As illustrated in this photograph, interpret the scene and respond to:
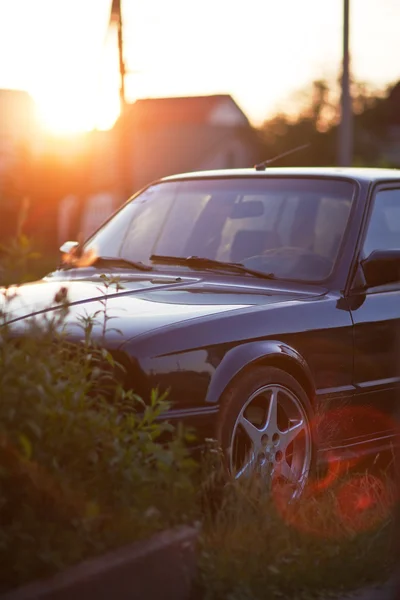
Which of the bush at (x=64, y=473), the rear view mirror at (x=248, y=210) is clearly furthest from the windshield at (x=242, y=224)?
the bush at (x=64, y=473)

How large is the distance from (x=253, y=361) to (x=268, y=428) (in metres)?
0.34

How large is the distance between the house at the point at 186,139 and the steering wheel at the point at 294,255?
192ft

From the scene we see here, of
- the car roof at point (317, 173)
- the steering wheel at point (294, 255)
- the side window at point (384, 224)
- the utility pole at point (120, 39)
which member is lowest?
the steering wheel at point (294, 255)

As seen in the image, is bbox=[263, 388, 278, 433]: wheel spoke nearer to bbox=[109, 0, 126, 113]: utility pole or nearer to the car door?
the car door

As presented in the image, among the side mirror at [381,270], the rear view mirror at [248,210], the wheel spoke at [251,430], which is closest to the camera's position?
the wheel spoke at [251,430]

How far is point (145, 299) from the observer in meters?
6.39

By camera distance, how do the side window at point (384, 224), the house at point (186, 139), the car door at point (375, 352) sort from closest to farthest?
1. the car door at point (375, 352)
2. the side window at point (384, 224)
3. the house at point (186, 139)

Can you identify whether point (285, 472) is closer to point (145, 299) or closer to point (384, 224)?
point (145, 299)

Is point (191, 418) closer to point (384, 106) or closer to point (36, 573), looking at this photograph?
point (36, 573)

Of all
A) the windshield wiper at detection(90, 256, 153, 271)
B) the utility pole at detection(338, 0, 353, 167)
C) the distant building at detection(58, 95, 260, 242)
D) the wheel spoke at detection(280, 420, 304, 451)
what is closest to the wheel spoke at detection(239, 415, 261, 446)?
the wheel spoke at detection(280, 420, 304, 451)

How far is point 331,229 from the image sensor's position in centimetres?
711

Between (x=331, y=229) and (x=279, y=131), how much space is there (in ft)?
256

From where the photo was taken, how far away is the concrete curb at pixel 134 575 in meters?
3.90

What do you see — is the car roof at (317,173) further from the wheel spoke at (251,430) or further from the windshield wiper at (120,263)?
the wheel spoke at (251,430)
